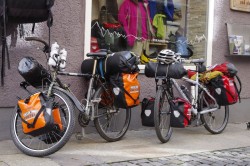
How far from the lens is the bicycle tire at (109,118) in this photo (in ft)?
18.5

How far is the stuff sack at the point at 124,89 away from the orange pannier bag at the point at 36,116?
0.98 metres

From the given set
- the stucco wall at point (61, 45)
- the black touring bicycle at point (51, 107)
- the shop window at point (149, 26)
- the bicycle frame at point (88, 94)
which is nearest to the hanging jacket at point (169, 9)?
the shop window at point (149, 26)

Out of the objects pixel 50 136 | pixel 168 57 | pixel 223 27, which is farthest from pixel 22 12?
pixel 223 27

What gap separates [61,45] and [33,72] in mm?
1104

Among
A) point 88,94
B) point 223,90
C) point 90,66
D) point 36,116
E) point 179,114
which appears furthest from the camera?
point 223,90

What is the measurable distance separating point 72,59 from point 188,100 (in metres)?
1.76

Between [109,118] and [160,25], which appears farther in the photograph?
[160,25]

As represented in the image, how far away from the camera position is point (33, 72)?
192 inches

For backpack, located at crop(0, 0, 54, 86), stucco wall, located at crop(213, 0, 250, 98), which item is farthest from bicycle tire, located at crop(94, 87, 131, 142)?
stucco wall, located at crop(213, 0, 250, 98)

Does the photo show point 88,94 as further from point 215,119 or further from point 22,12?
point 215,119

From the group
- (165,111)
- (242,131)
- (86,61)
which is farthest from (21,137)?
(242,131)

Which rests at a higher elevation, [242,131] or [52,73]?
[52,73]

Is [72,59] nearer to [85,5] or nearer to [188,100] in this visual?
[85,5]

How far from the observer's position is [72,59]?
236 inches
